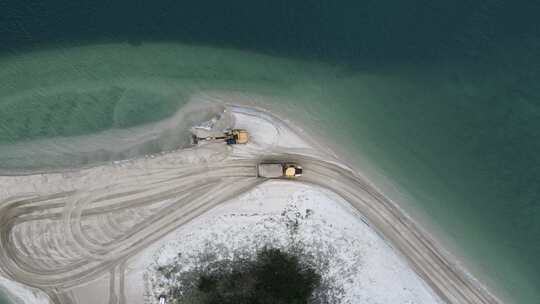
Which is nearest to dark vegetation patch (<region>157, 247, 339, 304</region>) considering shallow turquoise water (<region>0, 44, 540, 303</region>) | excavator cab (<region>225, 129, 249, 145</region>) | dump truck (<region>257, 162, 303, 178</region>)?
dump truck (<region>257, 162, 303, 178</region>)

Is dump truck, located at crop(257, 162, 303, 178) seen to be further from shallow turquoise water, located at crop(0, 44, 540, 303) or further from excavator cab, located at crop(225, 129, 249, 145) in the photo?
shallow turquoise water, located at crop(0, 44, 540, 303)

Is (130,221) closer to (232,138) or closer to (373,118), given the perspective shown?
(232,138)

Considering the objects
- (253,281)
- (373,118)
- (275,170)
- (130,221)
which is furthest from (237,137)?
(373,118)

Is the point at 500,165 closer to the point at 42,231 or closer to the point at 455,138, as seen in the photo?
the point at 455,138

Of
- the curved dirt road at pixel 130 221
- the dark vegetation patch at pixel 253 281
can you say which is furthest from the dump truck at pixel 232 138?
the dark vegetation patch at pixel 253 281

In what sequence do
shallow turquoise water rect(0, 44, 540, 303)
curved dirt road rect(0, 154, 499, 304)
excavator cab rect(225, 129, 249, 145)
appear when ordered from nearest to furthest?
1. curved dirt road rect(0, 154, 499, 304)
2. excavator cab rect(225, 129, 249, 145)
3. shallow turquoise water rect(0, 44, 540, 303)

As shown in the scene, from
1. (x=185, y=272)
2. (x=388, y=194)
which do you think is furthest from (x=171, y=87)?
(x=388, y=194)

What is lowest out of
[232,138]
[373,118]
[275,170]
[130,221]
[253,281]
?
[253,281]
